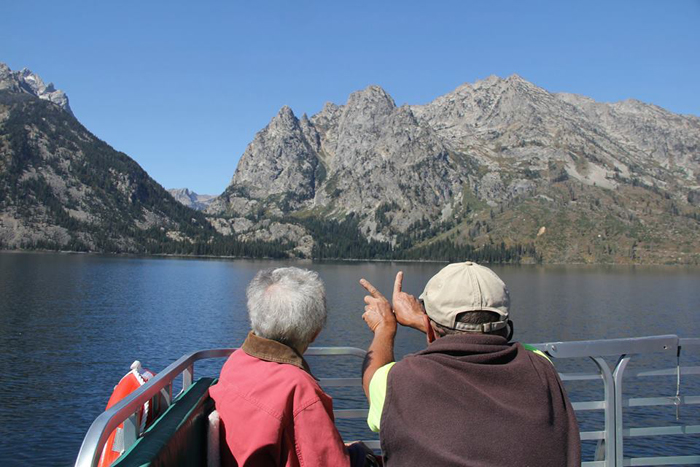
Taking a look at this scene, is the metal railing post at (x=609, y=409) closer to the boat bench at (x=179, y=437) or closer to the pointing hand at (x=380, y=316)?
the pointing hand at (x=380, y=316)

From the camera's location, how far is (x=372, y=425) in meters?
4.68

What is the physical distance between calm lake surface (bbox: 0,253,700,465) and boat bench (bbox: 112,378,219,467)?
72.7ft

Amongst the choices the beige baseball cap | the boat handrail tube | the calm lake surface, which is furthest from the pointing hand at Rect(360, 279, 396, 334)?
the calm lake surface

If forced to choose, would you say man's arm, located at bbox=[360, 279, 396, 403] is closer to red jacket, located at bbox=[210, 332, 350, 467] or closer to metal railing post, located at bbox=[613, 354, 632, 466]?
red jacket, located at bbox=[210, 332, 350, 467]

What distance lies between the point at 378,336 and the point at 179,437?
212cm

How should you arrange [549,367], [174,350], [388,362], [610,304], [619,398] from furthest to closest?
[610,304] < [174,350] < [619,398] < [388,362] < [549,367]

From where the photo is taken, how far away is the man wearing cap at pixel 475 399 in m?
3.80

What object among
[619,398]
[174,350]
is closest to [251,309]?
[619,398]

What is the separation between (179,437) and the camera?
4.24 m

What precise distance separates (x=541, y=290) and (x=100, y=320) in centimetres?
9033

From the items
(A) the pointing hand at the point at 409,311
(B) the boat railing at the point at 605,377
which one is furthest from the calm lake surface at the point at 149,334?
(A) the pointing hand at the point at 409,311

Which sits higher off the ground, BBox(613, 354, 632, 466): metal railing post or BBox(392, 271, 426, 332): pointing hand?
BBox(392, 271, 426, 332): pointing hand

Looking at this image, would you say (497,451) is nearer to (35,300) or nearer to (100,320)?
(100,320)

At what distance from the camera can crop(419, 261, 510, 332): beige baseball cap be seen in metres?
4.29
